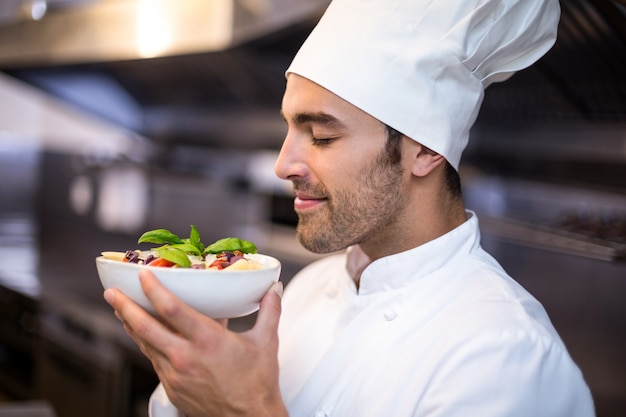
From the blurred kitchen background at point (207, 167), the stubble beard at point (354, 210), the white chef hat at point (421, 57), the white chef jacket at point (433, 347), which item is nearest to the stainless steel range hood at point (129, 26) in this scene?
the blurred kitchen background at point (207, 167)

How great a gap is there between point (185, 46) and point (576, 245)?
5.14 ft

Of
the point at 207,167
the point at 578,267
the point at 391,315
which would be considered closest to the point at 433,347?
the point at 391,315

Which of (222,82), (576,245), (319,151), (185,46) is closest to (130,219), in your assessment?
(222,82)

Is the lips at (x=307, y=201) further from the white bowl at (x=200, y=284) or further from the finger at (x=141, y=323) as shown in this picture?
the finger at (x=141, y=323)

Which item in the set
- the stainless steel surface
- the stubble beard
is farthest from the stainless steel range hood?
the stainless steel surface

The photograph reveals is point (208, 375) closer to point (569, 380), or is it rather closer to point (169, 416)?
point (169, 416)

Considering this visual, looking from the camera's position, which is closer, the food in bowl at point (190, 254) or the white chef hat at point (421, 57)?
the food in bowl at point (190, 254)

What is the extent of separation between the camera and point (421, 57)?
127 centimetres

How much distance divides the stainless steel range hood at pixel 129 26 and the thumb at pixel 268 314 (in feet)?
3.58

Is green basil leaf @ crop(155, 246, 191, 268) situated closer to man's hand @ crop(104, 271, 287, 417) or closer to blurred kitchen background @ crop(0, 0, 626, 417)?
man's hand @ crop(104, 271, 287, 417)

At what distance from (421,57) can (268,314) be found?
54cm

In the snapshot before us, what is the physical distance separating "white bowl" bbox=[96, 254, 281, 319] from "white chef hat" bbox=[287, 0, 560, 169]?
0.42 metres

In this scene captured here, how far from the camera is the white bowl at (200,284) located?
0.97 m

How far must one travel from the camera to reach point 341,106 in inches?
51.1
